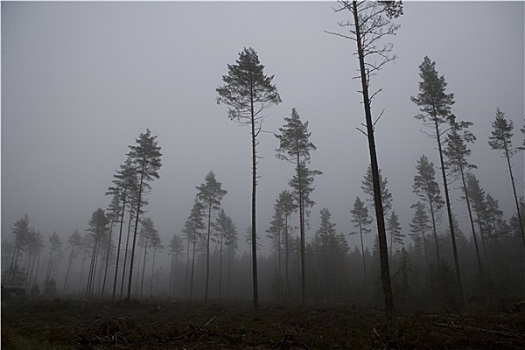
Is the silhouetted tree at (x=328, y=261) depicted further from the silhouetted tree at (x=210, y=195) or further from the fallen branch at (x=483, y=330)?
the fallen branch at (x=483, y=330)

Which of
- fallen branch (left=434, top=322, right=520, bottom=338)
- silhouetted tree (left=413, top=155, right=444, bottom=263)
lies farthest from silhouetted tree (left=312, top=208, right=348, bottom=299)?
fallen branch (left=434, top=322, right=520, bottom=338)

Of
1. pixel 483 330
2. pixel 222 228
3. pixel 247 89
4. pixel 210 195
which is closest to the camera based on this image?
pixel 483 330

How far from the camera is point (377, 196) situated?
10.5m

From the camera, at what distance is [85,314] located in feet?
61.2

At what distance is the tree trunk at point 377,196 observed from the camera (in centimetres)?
934

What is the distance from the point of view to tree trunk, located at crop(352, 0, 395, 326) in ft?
30.7

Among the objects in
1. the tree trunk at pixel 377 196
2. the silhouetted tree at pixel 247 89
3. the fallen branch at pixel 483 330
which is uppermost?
the silhouetted tree at pixel 247 89

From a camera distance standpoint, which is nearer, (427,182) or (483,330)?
(483,330)

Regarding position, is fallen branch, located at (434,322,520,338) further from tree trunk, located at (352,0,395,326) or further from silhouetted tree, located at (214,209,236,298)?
silhouetted tree, located at (214,209,236,298)

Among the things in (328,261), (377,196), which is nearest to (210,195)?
(328,261)

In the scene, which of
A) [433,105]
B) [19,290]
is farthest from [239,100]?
[19,290]

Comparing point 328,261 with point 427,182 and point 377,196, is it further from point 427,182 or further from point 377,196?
point 377,196

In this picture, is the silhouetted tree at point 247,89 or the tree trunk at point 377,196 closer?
the tree trunk at point 377,196

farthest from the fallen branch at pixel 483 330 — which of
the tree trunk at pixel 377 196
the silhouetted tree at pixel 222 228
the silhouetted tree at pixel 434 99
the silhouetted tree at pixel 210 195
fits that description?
the silhouetted tree at pixel 222 228
